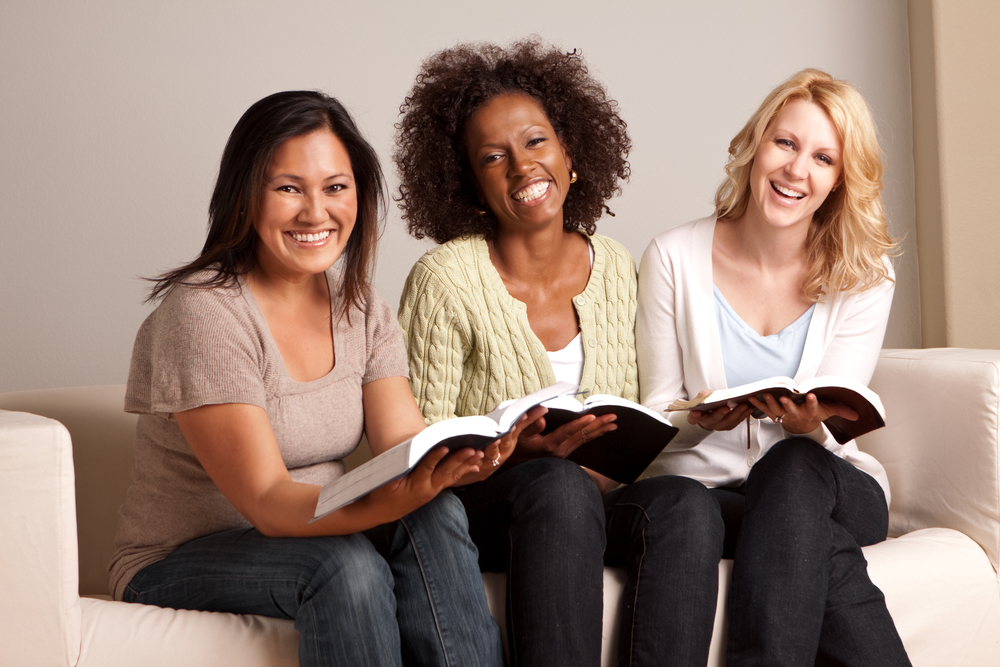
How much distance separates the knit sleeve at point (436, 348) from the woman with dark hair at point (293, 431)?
0.18 meters

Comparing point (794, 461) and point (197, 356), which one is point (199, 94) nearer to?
point (197, 356)

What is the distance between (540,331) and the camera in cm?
179

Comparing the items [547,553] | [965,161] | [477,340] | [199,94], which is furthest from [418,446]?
[965,161]

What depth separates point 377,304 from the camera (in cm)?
158

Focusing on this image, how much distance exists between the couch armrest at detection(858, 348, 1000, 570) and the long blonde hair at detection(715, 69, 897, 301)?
0.22 metres

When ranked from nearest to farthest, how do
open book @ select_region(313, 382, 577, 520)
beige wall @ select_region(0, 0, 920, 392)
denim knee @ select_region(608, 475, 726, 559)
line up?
open book @ select_region(313, 382, 577, 520)
denim knee @ select_region(608, 475, 726, 559)
beige wall @ select_region(0, 0, 920, 392)

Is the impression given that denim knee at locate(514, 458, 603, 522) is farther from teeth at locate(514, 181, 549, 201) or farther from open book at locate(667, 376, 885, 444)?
teeth at locate(514, 181, 549, 201)

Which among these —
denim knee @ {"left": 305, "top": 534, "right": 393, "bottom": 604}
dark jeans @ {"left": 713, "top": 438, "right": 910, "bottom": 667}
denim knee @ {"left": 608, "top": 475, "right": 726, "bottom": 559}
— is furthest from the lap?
dark jeans @ {"left": 713, "top": 438, "right": 910, "bottom": 667}

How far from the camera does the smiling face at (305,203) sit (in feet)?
4.55

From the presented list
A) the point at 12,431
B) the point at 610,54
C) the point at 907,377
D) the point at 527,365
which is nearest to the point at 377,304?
the point at 527,365

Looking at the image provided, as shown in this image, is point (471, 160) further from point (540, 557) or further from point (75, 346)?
point (75, 346)

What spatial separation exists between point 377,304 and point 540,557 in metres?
0.56

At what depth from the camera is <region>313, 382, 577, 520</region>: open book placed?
1020 millimetres

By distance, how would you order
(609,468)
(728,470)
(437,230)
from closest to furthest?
(609,468), (728,470), (437,230)
